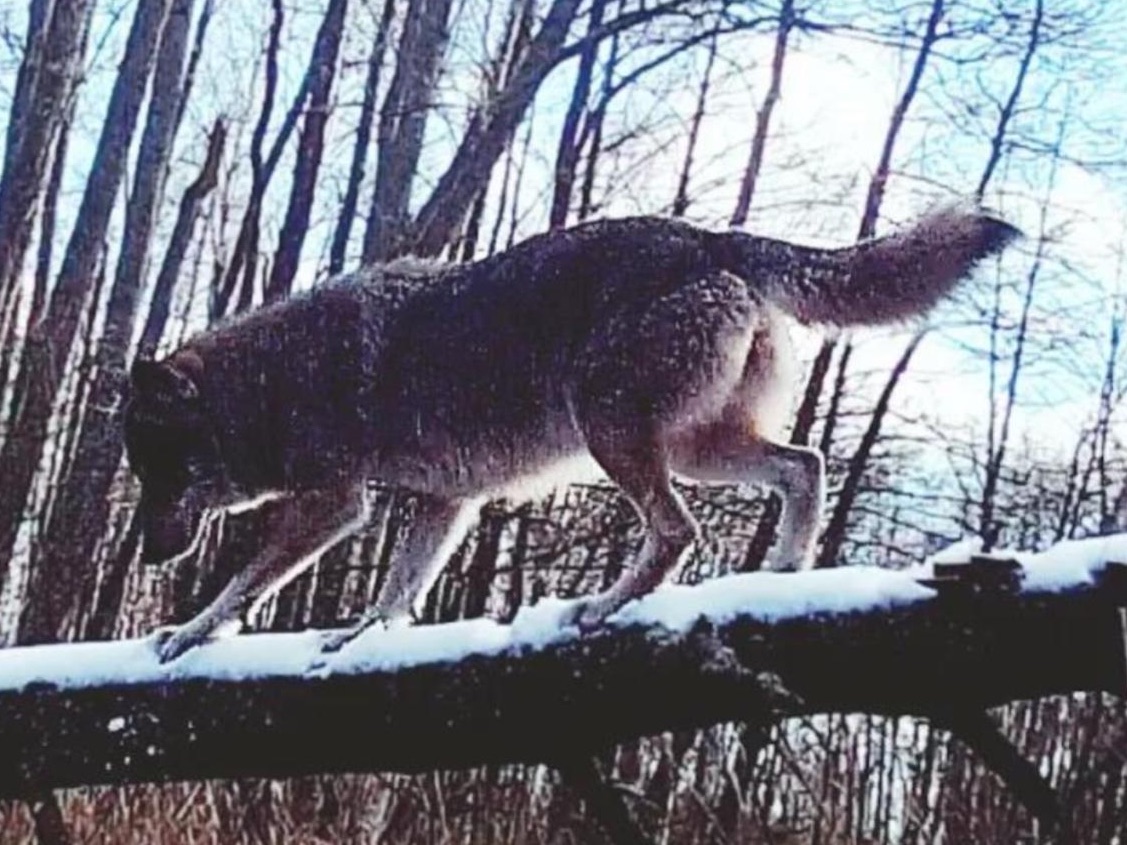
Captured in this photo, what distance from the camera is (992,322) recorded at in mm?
14031

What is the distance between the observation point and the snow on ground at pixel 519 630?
4039 millimetres

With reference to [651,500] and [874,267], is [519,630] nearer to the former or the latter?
[651,500]

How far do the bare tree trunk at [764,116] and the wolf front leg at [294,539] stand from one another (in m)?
8.02

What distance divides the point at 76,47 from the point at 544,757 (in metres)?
12.1

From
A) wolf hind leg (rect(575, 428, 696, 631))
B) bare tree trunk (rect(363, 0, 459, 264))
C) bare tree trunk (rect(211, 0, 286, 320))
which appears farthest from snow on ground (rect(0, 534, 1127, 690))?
bare tree trunk (rect(211, 0, 286, 320))

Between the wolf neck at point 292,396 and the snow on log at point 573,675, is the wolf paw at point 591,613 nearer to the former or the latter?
the snow on log at point 573,675

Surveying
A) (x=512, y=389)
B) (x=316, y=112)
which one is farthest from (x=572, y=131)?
(x=512, y=389)

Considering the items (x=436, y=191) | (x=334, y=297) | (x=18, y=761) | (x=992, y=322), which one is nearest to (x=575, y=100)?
(x=436, y=191)

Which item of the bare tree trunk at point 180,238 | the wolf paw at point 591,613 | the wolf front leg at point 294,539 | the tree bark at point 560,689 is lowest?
the tree bark at point 560,689

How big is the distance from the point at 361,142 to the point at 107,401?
10.2ft

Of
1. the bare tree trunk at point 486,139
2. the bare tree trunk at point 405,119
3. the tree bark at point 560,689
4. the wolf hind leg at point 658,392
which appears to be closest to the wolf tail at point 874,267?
the wolf hind leg at point 658,392

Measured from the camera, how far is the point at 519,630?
4457 mm

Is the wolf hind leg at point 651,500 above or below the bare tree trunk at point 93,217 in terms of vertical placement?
below

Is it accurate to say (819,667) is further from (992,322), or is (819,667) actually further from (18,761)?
(992,322)
